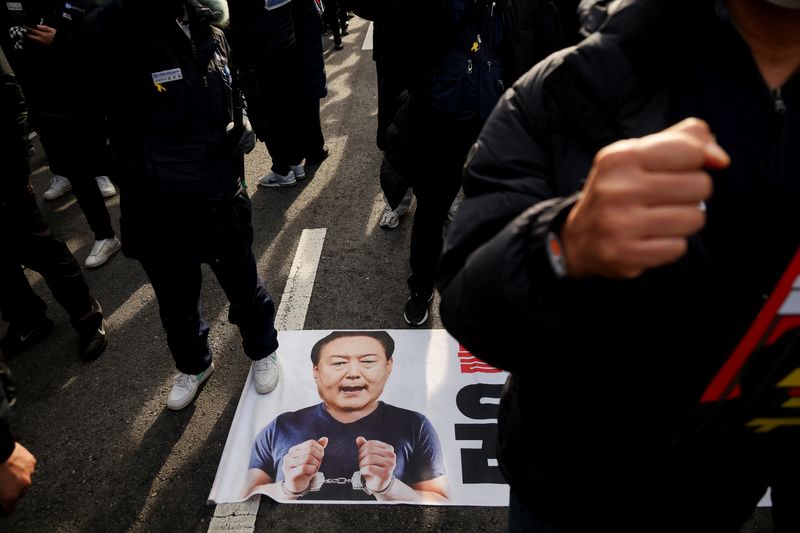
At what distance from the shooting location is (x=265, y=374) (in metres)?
2.34

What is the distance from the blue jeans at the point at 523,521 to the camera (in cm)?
106

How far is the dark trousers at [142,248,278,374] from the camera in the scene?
1.97 m

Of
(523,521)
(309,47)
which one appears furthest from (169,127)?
(309,47)

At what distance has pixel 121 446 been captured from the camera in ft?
7.32

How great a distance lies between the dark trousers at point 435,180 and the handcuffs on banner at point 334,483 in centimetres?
89

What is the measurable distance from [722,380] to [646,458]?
0.71ft

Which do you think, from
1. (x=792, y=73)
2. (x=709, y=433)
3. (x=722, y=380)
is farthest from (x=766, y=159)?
(x=709, y=433)

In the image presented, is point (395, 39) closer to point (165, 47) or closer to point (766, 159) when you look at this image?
point (165, 47)

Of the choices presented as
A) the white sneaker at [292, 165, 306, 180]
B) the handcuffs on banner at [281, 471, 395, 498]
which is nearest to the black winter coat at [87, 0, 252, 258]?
the handcuffs on banner at [281, 471, 395, 498]

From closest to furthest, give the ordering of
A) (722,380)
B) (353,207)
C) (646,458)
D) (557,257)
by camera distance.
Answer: (557,257)
(722,380)
(646,458)
(353,207)

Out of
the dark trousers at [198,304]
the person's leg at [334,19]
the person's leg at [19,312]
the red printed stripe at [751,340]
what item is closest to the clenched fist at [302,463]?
the dark trousers at [198,304]

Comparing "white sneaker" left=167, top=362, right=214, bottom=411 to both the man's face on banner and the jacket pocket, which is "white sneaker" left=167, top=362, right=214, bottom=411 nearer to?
the man's face on banner

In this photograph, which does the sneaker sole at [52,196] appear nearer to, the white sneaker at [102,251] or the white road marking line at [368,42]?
the white sneaker at [102,251]

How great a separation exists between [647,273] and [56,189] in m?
4.60
